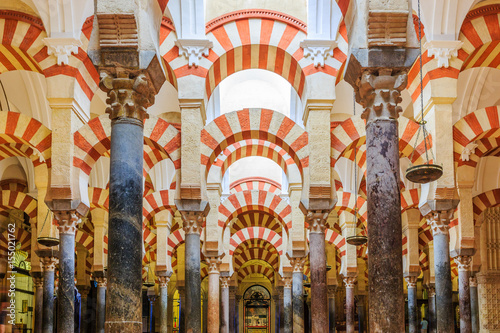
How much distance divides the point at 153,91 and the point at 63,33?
3677mm

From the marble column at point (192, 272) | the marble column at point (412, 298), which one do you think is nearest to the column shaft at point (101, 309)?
the marble column at point (192, 272)

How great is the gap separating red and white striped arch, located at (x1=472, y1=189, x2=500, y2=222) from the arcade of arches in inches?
1.4

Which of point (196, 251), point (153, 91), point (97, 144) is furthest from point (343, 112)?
point (153, 91)

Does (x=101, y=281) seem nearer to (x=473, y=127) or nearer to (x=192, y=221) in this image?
(x=192, y=221)

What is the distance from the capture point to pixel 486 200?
1391 centimetres

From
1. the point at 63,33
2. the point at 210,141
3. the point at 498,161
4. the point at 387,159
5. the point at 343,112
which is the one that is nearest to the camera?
the point at 387,159

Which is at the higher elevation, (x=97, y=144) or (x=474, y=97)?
(x=474, y=97)

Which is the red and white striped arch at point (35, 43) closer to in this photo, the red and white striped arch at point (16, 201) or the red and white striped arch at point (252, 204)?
the red and white striped arch at point (16, 201)

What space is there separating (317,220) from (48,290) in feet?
16.7

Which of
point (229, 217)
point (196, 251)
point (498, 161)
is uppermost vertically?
point (498, 161)

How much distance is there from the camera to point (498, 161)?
15289 millimetres

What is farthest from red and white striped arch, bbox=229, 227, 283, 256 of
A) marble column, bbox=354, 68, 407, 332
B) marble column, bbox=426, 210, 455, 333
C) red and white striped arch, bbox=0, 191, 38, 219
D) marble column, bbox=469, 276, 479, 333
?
marble column, bbox=354, 68, 407, 332

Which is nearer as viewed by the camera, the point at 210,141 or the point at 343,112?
the point at 210,141

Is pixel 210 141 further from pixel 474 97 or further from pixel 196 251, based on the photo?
pixel 474 97
